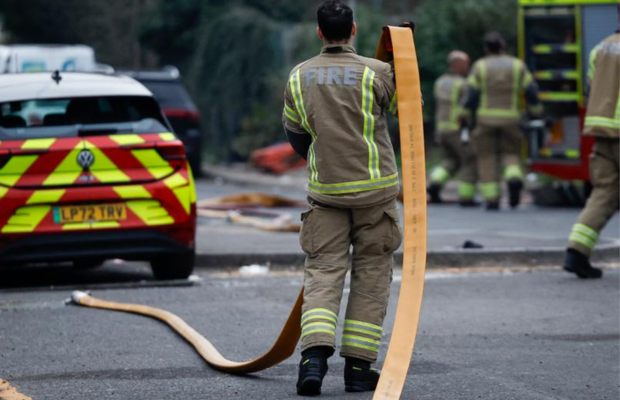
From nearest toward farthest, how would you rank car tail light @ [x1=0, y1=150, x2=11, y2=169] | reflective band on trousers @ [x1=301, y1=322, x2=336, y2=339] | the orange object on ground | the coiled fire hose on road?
1. the coiled fire hose on road
2. reflective band on trousers @ [x1=301, y1=322, x2=336, y2=339]
3. car tail light @ [x1=0, y1=150, x2=11, y2=169]
4. the orange object on ground

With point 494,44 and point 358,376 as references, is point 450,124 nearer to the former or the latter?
point 494,44

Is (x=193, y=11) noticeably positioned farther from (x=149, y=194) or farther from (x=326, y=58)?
(x=326, y=58)

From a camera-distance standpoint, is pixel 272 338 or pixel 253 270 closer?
pixel 272 338

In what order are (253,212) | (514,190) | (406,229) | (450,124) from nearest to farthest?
(406,229) → (253,212) → (514,190) → (450,124)

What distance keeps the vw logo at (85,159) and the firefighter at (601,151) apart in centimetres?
345

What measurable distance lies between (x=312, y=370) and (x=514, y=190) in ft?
36.3

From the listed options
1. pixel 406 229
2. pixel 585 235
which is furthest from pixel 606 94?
pixel 406 229

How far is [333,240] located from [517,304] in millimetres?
3021

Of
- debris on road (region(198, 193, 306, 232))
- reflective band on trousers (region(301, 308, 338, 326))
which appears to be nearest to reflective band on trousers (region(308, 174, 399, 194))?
reflective band on trousers (region(301, 308, 338, 326))

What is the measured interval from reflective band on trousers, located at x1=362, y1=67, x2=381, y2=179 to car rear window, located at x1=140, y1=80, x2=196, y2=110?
15886 millimetres

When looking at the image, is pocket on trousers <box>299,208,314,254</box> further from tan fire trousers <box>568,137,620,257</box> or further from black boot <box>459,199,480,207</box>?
black boot <box>459,199,480,207</box>

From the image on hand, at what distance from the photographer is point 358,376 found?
5812 mm

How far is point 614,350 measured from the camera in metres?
7.07

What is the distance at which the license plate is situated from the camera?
29.6 feet
